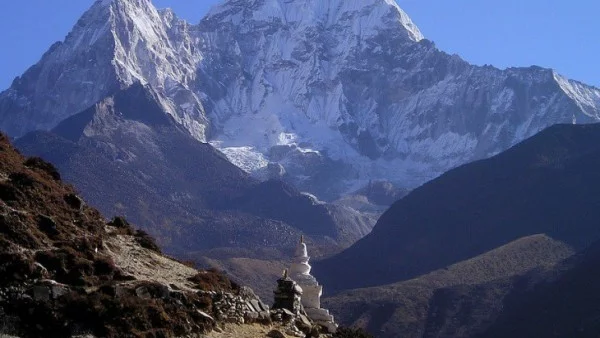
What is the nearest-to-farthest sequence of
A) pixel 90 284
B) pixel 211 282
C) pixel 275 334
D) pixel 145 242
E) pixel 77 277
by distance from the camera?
1. pixel 90 284
2. pixel 77 277
3. pixel 275 334
4. pixel 211 282
5. pixel 145 242

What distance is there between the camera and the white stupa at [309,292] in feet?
161

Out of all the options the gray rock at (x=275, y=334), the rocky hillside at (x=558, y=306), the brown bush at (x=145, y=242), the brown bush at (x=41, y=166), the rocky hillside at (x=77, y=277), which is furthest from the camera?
the rocky hillside at (x=558, y=306)

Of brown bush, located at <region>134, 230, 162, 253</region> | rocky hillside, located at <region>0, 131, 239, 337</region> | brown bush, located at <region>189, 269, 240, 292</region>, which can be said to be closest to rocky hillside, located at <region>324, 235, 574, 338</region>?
brown bush, located at <region>134, 230, 162, 253</region>

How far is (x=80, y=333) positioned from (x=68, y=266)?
10.6 feet

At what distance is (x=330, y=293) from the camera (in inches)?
7362

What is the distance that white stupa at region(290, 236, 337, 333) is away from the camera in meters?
49.0

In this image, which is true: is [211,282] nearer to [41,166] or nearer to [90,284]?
[90,284]

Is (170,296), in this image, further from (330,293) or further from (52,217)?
(330,293)

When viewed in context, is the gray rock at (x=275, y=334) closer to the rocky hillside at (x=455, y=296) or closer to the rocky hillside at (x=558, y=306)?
the rocky hillside at (x=558, y=306)

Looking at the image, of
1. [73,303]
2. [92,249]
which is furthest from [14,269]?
[92,249]

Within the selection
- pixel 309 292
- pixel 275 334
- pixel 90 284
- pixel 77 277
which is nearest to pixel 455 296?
pixel 309 292

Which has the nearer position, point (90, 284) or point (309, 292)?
point (90, 284)

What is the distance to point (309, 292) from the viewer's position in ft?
170

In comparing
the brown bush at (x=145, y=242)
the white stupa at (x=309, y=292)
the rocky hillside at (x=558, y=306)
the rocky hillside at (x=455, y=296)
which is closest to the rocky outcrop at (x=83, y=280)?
the brown bush at (x=145, y=242)
